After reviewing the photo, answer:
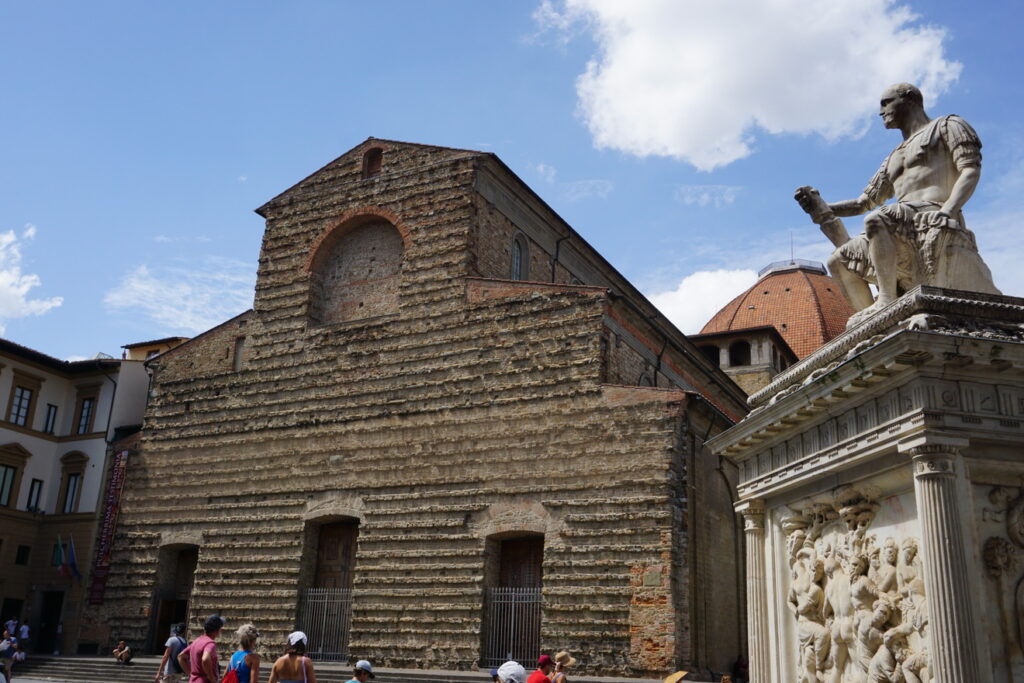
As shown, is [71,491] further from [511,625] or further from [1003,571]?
[1003,571]

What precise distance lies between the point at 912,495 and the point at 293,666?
4.88 m

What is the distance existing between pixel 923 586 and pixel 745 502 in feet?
7.62

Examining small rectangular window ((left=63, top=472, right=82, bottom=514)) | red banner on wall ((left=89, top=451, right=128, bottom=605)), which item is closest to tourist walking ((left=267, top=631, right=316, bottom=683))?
red banner on wall ((left=89, top=451, right=128, bottom=605))

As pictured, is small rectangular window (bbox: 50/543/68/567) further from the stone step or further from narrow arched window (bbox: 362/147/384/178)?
narrow arched window (bbox: 362/147/384/178)

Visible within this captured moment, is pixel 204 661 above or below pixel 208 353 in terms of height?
below

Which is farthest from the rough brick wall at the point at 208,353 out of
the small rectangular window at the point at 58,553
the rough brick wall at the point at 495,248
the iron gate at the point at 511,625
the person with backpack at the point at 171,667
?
the person with backpack at the point at 171,667

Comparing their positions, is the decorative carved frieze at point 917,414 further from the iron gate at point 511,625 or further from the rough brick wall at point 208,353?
the rough brick wall at point 208,353

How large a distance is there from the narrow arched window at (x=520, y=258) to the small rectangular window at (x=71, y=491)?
1395cm

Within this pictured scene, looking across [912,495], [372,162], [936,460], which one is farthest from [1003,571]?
[372,162]

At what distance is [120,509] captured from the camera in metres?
22.8

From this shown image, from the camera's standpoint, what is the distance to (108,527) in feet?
75.8

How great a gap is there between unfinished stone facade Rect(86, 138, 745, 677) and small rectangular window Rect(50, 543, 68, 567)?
3.80 metres

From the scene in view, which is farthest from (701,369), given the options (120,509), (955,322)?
(955,322)

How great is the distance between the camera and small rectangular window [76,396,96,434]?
27562mm
